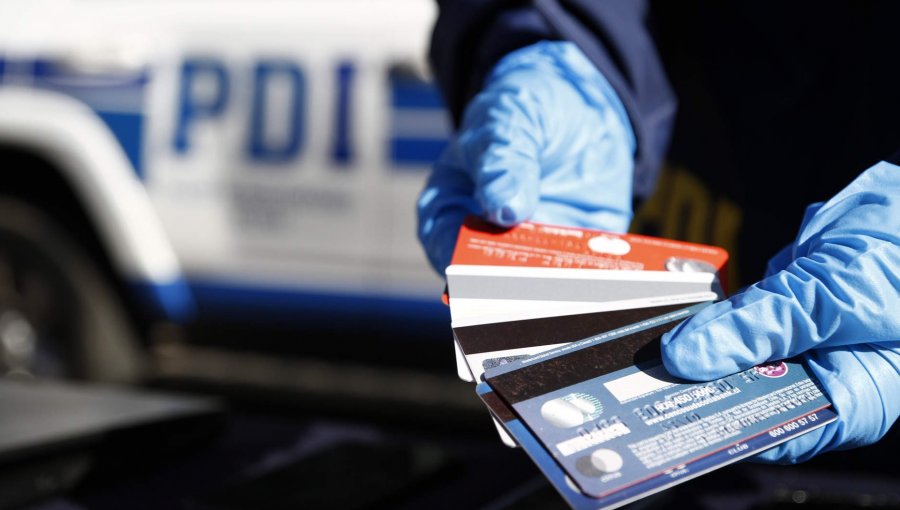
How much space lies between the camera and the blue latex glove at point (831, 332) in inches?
29.2

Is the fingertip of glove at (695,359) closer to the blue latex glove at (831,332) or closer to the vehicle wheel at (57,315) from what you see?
the blue latex glove at (831,332)

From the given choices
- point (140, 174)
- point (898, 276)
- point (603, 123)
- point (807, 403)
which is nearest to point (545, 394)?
point (807, 403)

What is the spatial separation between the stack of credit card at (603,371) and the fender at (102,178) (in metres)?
2.32

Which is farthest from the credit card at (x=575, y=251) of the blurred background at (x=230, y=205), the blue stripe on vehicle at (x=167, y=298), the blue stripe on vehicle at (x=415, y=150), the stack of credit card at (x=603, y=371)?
the blue stripe on vehicle at (x=167, y=298)

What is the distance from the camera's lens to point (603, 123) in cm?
117

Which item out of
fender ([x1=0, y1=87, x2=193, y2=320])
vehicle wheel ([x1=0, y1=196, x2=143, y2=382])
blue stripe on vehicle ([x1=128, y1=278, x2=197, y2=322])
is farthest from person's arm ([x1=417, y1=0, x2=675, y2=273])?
vehicle wheel ([x1=0, y1=196, x2=143, y2=382])

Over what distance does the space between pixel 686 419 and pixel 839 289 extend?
0.17 metres

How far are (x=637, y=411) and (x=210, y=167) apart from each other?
7.82 ft

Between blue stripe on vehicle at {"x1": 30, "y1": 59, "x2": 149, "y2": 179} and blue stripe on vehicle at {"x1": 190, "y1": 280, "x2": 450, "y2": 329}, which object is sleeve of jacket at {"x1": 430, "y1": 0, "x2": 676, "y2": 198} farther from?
blue stripe on vehicle at {"x1": 30, "y1": 59, "x2": 149, "y2": 179}

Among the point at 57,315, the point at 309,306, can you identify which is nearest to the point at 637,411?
the point at 309,306

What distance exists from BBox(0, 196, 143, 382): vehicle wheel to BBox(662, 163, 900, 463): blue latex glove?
9.25ft

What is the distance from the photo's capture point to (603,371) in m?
0.75

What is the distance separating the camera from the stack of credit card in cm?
67

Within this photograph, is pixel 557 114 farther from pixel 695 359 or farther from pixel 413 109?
pixel 413 109
